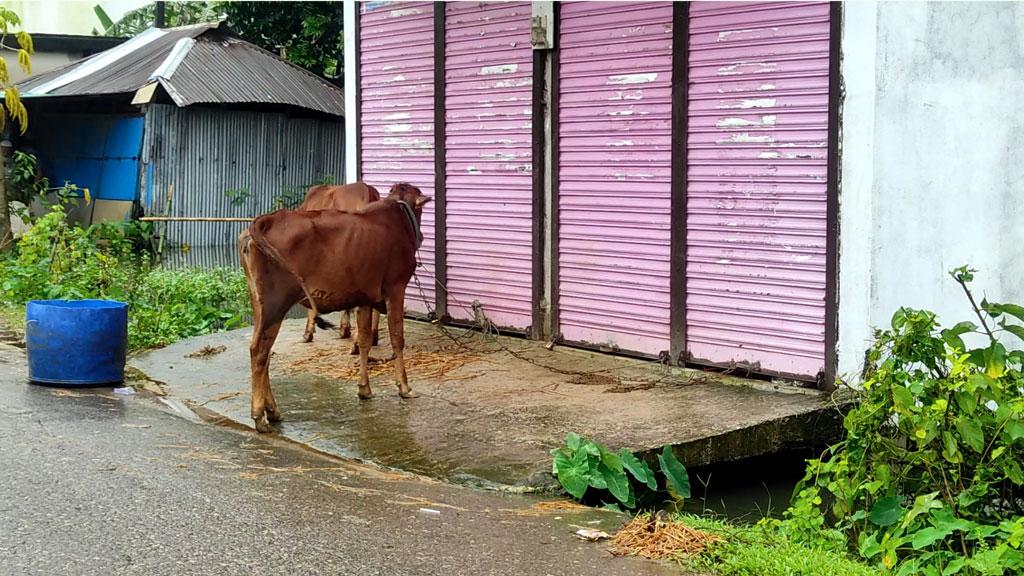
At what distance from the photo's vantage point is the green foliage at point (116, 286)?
11.7m

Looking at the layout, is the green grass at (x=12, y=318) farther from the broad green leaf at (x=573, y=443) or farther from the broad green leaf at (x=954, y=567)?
the broad green leaf at (x=954, y=567)

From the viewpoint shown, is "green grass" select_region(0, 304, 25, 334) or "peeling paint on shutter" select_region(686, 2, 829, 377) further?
"green grass" select_region(0, 304, 25, 334)

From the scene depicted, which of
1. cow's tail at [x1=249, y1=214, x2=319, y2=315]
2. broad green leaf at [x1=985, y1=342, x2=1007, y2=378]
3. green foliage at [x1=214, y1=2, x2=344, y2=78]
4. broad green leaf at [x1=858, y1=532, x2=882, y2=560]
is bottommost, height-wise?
broad green leaf at [x1=858, y1=532, x2=882, y2=560]

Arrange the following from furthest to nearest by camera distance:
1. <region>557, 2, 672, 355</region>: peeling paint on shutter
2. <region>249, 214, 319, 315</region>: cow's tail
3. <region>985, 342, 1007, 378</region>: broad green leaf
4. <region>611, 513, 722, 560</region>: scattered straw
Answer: <region>557, 2, 672, 355</region>: peeling paint on shutter, <region>249, 214, 319, 315</region>: cow's tail, <region>985, 342, 1007, 378</region>: broad green leaf, <region>611, 513, 722, 560</region>: scattered straw

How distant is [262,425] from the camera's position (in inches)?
287

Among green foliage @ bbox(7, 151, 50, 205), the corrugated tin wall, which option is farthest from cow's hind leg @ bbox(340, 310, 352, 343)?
green foliage @ bbox(7, 151, 50, 205)

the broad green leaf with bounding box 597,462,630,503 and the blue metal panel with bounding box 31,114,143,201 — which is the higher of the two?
the blue metal panel with bounding box 31,114,143,201

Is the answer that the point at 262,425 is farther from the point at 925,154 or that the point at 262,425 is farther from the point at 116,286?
the point at 116,286

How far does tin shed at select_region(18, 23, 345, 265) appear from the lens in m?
17.0

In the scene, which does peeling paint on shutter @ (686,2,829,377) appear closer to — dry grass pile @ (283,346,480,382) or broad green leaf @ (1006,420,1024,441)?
dry grass pile @ (283,346,480,382)

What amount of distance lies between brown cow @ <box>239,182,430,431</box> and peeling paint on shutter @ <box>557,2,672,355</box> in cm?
153

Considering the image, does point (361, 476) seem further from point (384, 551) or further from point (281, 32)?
point (281, 32)

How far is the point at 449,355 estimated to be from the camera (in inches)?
371

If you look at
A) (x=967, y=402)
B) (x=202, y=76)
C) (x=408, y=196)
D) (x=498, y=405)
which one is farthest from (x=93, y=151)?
(x=967, y=402)
